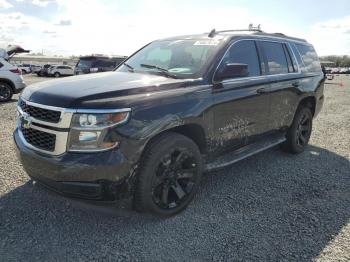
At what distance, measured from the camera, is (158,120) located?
10.3 feet

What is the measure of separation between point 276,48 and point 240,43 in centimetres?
105

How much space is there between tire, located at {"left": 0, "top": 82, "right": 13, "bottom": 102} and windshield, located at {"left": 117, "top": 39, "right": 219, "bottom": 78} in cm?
873

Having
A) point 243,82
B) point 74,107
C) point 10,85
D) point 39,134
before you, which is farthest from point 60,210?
point 10,85

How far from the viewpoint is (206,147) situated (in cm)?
381

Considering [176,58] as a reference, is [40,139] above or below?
below

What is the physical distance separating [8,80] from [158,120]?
1050 centimetres

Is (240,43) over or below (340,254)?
over

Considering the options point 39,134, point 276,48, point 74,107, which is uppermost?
point 276,48

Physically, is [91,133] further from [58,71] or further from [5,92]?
[58,71]

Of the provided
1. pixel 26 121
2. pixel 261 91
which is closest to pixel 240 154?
pixel 261 91

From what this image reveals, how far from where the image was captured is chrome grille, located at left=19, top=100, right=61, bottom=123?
2.94 m

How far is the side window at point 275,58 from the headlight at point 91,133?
284 centimetres

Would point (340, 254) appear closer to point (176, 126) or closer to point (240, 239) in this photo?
point (240, 239)

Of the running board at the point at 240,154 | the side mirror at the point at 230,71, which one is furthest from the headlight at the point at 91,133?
the side mirror at the point at 230,71
